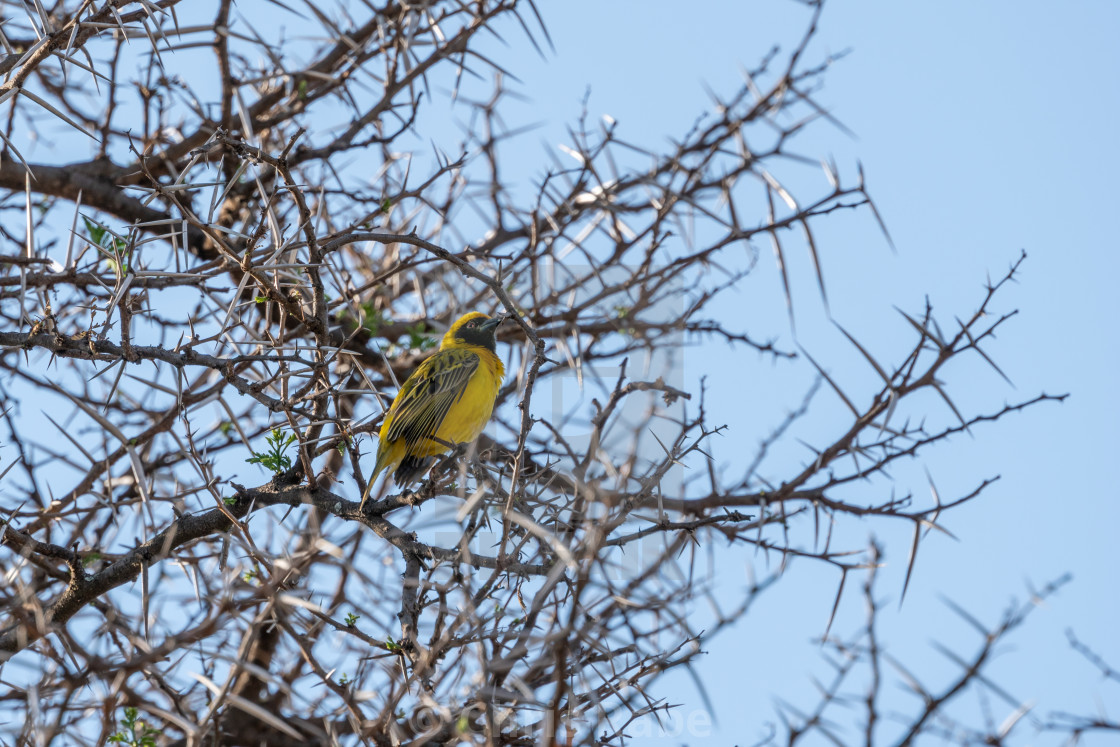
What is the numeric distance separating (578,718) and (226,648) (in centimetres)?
312

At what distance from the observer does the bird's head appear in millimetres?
6891

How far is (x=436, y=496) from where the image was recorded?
436 cm

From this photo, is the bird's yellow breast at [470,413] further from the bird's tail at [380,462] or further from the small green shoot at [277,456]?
the small green shoot at [277,456]

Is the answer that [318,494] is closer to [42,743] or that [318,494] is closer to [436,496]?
[436,496]

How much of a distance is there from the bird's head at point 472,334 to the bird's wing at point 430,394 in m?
0.56

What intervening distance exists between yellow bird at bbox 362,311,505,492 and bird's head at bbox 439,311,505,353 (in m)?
0.24

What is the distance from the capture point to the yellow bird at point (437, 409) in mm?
5797

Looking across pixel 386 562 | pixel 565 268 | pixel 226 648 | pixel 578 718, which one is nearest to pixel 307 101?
pixel 565 268

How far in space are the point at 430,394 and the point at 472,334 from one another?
110 cm

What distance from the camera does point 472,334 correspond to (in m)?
6.94

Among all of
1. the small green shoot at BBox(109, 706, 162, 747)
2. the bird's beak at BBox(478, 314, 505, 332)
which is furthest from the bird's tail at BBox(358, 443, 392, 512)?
the small green shoot at BBox(109, 706, 162, 747)

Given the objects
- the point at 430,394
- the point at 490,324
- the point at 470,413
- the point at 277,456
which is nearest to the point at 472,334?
the point at 490,324

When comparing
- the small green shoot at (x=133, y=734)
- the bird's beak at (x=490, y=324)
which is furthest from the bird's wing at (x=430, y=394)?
the small green shoot at (x=133, y=734)

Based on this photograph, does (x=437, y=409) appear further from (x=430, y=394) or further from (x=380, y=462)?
(x=380, y=462)
